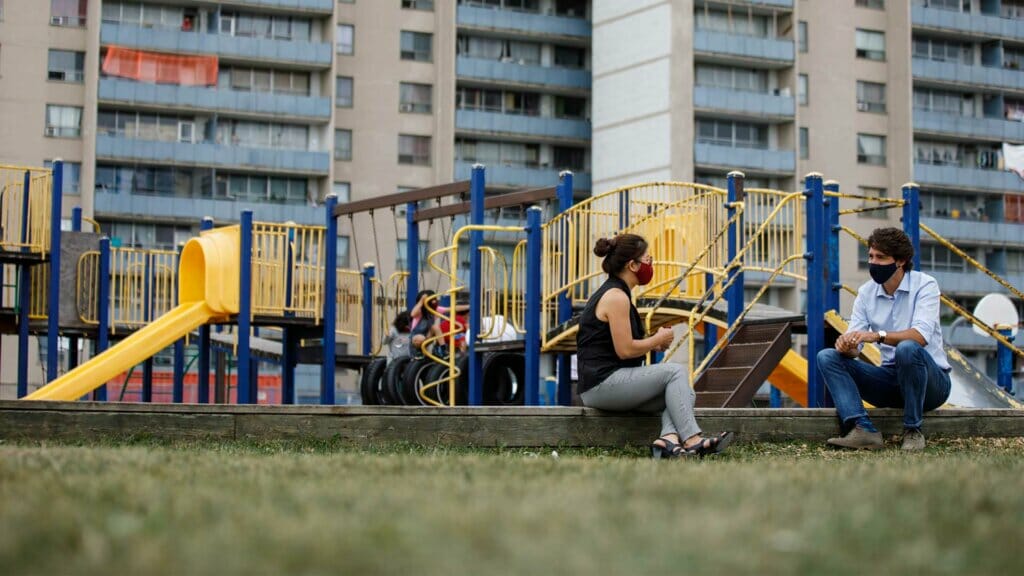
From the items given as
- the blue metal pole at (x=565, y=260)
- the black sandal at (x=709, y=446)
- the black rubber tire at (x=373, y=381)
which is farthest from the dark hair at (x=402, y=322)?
the black sandal at (x=709, y=446)

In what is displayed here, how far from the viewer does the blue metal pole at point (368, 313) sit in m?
21.7

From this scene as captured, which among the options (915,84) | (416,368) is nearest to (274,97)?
(915,84)

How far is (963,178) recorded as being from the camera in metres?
65.2

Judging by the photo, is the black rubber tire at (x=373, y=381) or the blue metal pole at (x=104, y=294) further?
the blue metal pole at (x=104, y=294)

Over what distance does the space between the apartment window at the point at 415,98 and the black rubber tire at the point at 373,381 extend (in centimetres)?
4086

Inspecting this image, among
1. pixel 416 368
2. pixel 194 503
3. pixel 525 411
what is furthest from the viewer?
pixel 416 368

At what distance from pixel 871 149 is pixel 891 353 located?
181 ft

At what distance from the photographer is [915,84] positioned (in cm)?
6481

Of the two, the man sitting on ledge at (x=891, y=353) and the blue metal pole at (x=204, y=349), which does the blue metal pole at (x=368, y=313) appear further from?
the man sitting on ledge at (x=891, y=353)

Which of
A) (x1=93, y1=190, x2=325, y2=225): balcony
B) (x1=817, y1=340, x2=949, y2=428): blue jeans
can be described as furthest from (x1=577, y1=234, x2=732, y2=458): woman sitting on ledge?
(x1=93, y1=190, x2=325, y2=225): balcony

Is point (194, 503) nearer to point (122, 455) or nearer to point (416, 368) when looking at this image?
point (122, 455)

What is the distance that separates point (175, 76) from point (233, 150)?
361cm

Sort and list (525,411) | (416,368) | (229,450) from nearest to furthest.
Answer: (229,450) < (525,411) < (416,368)

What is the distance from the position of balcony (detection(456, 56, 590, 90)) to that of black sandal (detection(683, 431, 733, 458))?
52.1 meters
